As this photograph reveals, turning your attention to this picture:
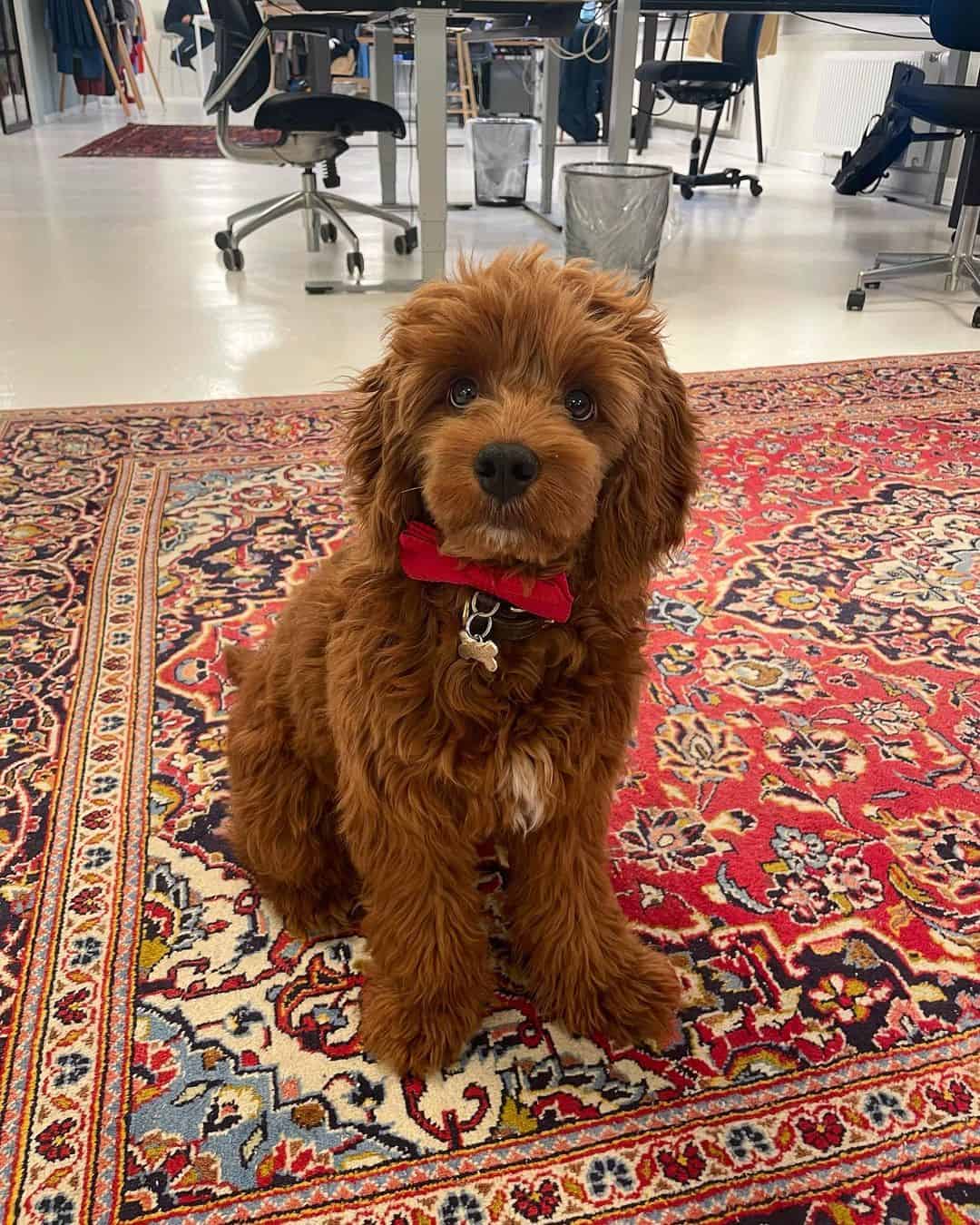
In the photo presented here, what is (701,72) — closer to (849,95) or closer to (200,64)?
A: (849,95)

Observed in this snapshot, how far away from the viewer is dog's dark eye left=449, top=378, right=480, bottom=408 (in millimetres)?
1036

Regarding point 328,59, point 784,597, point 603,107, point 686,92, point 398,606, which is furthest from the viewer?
point 603,107

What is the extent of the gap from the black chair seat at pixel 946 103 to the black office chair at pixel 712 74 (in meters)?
3.05

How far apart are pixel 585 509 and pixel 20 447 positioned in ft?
8.28

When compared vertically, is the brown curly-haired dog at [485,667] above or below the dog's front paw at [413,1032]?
above

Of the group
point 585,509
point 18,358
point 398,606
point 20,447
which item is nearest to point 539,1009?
point 398,606

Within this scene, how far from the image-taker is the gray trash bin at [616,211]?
4.12 m

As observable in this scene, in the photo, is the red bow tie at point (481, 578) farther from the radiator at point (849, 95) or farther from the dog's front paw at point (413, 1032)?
the radiator at point (849, 95)

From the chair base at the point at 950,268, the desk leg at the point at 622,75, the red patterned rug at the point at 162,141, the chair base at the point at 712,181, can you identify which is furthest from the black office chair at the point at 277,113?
the red patterned rug at the point at 162,141

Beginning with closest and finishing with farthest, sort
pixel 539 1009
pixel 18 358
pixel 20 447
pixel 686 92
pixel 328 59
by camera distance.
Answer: pixel 539 1009 < pixel 20 447 < pixel 18 358 < pixel 328 59 < pixel 686 92

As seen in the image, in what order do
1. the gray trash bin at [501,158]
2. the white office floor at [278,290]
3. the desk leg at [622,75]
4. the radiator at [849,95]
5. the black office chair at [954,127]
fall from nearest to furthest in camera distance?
A: the white office floor at [278,290], the black office chair at [954,127], the desk leg at [622,75], the gray trash bin at [501,158], the radiator at [849,95]

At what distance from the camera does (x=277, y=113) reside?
449 cm

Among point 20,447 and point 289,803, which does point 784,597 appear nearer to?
point 289,803

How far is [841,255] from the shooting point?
571cm
